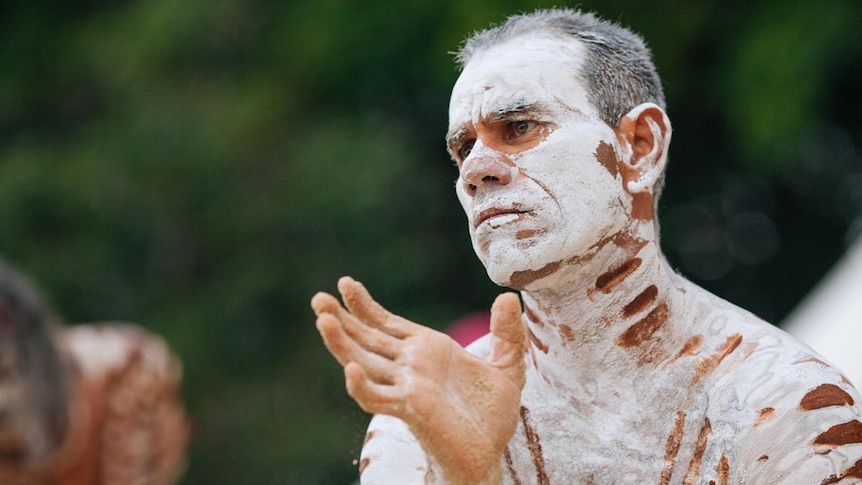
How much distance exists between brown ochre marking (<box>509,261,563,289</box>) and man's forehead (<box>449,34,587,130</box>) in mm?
294

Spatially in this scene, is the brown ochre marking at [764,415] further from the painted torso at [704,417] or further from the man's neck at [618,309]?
the man's neck at [618,309]

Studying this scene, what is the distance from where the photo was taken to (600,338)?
2.95m

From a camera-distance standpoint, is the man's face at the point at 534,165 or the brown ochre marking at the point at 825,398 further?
the man's face at the point at 534,165

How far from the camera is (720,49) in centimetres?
823

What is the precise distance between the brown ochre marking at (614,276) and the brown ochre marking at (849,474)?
53cm

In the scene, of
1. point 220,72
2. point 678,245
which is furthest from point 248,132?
point 678,245

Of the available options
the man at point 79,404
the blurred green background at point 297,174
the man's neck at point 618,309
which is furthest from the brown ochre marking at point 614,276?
the blurred green background at point 297,174

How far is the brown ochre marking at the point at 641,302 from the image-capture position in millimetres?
2945

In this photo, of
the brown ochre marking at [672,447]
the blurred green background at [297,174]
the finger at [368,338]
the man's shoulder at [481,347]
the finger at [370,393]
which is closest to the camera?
the finger at [370,393]

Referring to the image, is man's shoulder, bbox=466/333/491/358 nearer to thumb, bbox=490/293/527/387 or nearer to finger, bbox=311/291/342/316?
thumb, bbox=490/293/527/387

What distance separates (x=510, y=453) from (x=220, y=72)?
7071 millimetres

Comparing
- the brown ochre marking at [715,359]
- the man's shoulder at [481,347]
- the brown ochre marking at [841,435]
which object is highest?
the man's shoulder at [481,347]

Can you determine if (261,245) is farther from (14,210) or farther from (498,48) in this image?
(498,48)

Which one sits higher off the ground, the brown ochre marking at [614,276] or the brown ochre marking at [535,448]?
the brown ochre marking at [614,276]
